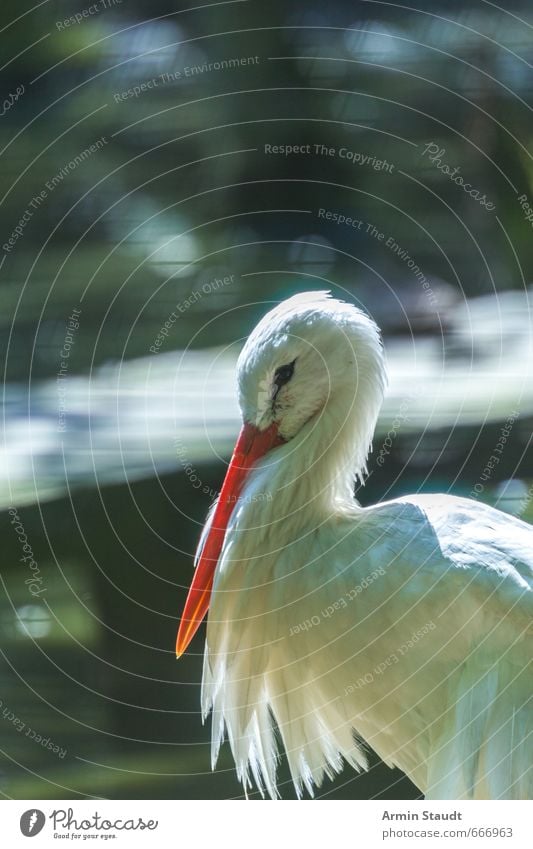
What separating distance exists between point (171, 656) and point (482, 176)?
0.70 meters

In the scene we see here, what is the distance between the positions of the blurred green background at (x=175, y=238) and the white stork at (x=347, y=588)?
0.76 feet

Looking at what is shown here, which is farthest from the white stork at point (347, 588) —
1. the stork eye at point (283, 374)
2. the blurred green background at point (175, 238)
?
the blurred green background at point (175, 238)

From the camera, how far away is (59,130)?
1213 mm

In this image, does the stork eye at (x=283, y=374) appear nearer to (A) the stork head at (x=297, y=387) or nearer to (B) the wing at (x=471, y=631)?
(A) the stork head at (x=297, y=387)

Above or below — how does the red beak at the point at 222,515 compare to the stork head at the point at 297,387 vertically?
below

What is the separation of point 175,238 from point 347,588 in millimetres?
535

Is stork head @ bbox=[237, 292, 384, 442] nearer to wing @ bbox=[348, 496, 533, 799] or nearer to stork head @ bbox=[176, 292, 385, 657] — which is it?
stork head @ bbox=[176, 292, 385, 657]

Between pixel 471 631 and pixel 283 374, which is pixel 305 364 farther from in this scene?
pixel 471 631

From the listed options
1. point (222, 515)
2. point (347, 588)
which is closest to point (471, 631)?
point (347, 588)

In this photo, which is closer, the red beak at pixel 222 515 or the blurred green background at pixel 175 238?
the red beak at pixel 222 515

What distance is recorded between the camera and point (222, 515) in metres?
0.88

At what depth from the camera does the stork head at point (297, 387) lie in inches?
32.5

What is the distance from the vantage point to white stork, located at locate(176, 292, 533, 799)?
0.82 meters
